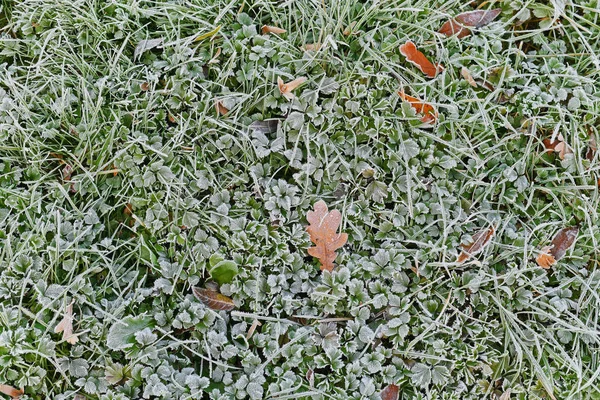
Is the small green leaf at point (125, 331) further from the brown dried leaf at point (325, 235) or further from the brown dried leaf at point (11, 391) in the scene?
the brown dried leaf at point (325, 235)

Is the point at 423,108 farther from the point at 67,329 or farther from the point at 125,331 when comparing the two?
the point at 67,329

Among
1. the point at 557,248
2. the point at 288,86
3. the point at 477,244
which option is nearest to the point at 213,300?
the point at 288,86

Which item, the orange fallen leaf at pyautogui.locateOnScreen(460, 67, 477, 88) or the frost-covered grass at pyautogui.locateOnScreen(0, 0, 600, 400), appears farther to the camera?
the orange fallen leaf at pyautogui.locateOnScreen(460, 67, 477, 88)

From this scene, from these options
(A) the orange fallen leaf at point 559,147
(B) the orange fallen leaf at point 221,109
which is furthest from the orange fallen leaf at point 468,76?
(B) the orange fallen leaf at point 221,109

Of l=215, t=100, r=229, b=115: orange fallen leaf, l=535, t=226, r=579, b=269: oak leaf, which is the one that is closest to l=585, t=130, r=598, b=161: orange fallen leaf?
l=535, t=226, r=579, b=269: oak leaf

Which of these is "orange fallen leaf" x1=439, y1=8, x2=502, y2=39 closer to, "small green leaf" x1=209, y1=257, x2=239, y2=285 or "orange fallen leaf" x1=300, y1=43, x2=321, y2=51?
"orange fallen leaf" x1=300, y1=43, x2=321, y2=51

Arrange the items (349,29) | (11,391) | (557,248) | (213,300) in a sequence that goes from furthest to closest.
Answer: (349,29)
(557,248)
(213,300)
(11,391)
